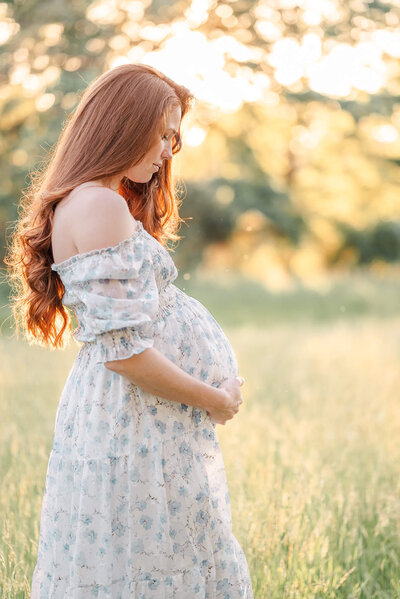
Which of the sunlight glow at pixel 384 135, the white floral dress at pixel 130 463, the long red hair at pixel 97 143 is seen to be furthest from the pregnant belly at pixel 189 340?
the sunlight glow at pixel 384 135

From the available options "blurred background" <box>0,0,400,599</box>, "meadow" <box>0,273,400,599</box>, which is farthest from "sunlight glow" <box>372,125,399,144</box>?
"meadow" <box>0,273,400,599</box>

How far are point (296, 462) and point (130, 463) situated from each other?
6.46 ft

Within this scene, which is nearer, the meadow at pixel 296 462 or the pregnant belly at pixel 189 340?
the pregnant belly at pixel 189 340

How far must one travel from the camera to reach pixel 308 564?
2.55 m

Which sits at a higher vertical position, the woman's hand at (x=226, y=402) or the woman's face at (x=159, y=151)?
the woman's face at (x=159, y=151)

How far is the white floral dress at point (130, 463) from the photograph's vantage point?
159cm

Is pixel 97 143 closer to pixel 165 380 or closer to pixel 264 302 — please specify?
pixel 165 380

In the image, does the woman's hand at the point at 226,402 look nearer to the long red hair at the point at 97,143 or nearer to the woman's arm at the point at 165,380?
the woman's arm at the point at 165,380

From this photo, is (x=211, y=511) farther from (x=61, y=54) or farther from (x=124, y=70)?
(x=61, y=54)

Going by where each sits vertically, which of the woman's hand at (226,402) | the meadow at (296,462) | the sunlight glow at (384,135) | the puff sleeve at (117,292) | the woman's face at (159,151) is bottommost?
the sunlight glow at (384,135)

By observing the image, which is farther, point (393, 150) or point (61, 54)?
point (393, 150)

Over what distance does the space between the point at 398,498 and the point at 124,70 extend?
Answer: 90.2 inches

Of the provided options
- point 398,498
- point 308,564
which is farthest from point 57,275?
point 398,498

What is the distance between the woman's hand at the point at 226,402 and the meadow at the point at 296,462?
91 centimetres
